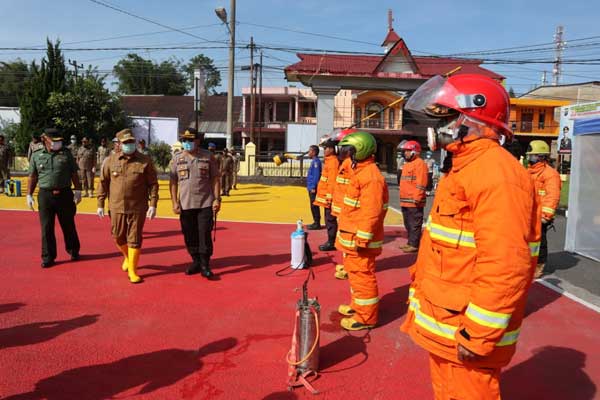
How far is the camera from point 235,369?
3.67 metres

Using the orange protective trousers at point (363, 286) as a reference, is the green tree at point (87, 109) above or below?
above

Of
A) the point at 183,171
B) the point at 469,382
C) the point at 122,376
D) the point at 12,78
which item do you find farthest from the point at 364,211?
the point at 12,78

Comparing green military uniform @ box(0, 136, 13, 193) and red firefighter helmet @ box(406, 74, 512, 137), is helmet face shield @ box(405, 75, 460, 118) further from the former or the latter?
green military uniform @ box(0, 136, 13, 193)

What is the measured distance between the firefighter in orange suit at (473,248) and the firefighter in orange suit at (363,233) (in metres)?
1.73

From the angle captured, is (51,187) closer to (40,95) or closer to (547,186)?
(547,186)

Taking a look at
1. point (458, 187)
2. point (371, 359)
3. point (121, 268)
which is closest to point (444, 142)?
point (458, 187)

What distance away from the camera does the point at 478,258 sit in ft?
6.55

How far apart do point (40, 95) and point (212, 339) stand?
2922 cm

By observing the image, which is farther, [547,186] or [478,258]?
[547,186]

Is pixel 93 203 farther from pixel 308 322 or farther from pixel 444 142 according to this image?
pixel 444 142

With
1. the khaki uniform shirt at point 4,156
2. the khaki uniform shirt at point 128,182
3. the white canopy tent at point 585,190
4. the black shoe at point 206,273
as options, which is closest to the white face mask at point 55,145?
the khaki uniform shirt at point 128,182

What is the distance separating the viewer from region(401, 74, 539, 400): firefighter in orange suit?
6.28ft

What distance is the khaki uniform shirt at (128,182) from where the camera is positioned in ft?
19.2

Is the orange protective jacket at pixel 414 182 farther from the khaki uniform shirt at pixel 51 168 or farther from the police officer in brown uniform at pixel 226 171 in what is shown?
the police officer in brown uniform at pixel 226 171
